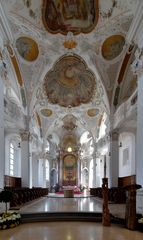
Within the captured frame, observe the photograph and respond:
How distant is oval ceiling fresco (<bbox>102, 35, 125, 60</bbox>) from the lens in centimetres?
1597

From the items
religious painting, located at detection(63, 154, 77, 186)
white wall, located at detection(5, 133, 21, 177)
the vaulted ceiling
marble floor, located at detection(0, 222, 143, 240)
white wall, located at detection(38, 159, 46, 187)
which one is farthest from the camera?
religious painting, located at detection(63, 154, 77, 186)

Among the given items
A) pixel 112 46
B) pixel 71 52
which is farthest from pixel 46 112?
pixel 112 46

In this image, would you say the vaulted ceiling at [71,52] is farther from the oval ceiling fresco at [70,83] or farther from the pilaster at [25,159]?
the pilaster at [25,159]

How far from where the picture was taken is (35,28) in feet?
49.6

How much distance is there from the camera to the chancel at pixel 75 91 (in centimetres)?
1202


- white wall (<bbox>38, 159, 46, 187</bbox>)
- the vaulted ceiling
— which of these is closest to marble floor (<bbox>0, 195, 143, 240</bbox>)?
the vaulted ceiling

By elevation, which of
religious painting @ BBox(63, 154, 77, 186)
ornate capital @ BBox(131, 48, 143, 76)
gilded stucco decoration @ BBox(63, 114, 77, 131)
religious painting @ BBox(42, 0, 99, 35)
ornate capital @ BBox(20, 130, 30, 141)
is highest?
religious painting @ BBox(42, 0, 99, 35)

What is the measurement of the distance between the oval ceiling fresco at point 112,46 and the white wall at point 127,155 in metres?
7.13

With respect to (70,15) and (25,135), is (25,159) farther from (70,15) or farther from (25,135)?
(70,15)

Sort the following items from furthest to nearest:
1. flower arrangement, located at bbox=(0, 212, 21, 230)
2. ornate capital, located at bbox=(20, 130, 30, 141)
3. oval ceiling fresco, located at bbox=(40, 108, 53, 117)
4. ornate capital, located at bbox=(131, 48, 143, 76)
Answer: oval ceiling fresco, located at bbox=(40, 108, 53, 117)
ornate capital, located at bbox=(20, 130, 30, 141)
ornate capital, located at bbox=(131, 48, 143, 76)
flower arrangement, located at bbox=(0, 212, 21, 230)

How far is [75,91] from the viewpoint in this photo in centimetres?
2375

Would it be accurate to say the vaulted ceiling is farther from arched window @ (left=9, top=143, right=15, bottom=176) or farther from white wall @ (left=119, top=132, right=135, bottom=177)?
arched window @ (left=9, top=143, right=15, bottom=176)

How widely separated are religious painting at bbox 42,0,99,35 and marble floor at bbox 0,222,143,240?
10.1m

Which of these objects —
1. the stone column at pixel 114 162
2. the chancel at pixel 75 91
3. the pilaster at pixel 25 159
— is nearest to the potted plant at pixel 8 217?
the chancel at pixel 75 91
